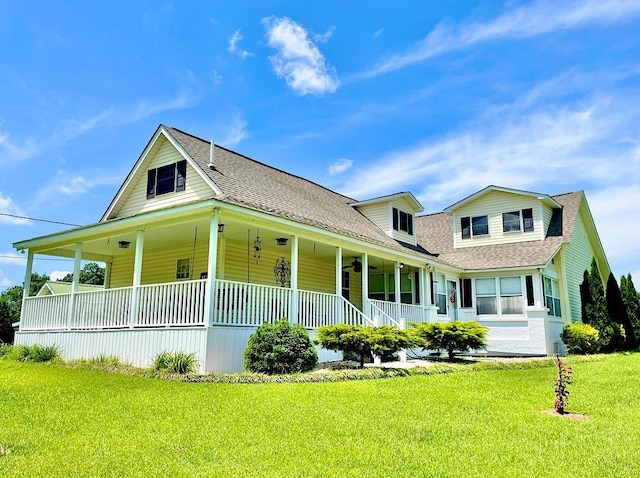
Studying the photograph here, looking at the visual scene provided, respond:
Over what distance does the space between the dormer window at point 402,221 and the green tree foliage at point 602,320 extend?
812 centimetres

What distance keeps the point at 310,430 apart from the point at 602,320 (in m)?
18.9

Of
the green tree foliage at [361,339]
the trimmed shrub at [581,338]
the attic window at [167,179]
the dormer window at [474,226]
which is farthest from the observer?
the dormer window at [474,226]

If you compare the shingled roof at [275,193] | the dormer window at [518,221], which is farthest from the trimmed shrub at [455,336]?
the dormer window at [518,221]

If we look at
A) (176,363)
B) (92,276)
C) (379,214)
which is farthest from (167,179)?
(92,276)

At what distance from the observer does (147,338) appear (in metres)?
11.9

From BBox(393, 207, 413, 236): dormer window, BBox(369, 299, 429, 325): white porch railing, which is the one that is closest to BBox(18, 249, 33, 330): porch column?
BBox(369, 299, 429, 325): white porch railing

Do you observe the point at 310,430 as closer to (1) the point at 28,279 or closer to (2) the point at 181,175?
(2) the point at 181,175

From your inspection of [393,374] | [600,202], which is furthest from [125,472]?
[600,202]

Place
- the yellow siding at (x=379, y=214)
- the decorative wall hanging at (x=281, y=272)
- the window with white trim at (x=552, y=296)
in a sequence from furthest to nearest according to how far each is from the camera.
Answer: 1. the yellow siding at (x=379, y=214)
2. the window with white trim at (x=552, y=296)
3. the decorative wall hanging at (x=281, y=272)

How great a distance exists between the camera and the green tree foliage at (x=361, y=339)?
11.3 metres

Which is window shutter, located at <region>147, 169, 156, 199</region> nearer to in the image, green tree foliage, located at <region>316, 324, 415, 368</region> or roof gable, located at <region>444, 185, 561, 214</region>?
green tree foliage, located at <region>316, 324, 415, 368</region>

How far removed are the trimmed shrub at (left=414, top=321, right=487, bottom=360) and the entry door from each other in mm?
6735

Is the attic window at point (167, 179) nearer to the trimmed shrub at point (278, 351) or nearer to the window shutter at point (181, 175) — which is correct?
the window shutter at point (181, 175)

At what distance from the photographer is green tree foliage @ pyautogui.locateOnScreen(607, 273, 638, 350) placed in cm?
2200
